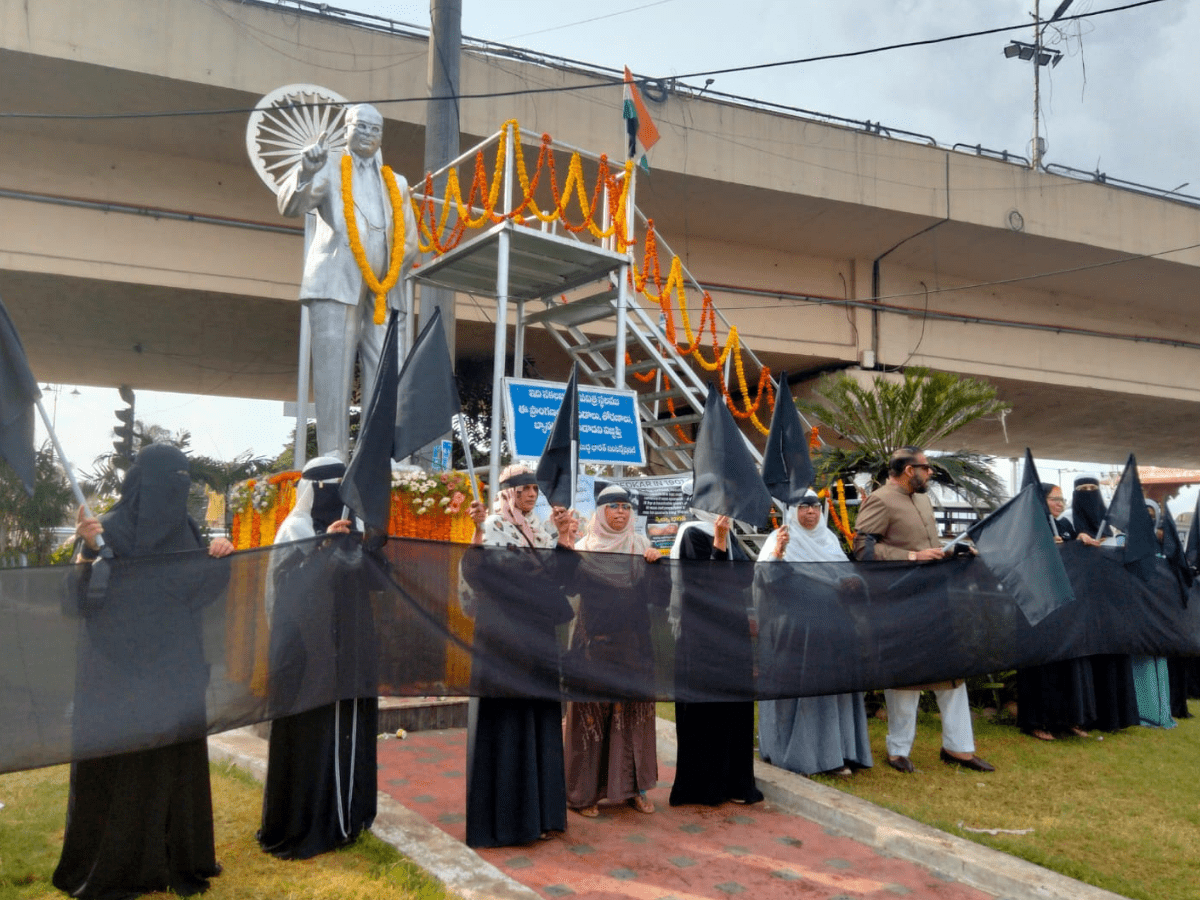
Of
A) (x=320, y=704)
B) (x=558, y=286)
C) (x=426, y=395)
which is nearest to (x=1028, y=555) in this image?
(x=426, y=395)

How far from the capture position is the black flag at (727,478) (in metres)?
5.16

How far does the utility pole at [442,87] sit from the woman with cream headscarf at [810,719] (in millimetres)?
4849

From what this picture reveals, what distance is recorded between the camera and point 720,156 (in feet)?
45.8

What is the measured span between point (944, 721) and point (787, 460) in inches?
80.8

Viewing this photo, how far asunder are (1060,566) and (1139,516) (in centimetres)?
164

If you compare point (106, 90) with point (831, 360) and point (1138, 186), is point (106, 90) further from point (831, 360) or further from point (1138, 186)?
point (1138, 186)

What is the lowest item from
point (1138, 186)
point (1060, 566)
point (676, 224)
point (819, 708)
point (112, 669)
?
point (819, 708)

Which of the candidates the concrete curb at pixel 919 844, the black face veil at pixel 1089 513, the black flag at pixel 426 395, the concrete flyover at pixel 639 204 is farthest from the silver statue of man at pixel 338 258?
the black face veil at pixel 1089 513

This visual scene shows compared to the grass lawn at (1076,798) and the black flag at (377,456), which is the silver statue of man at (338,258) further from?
the grass lawn at (1076,798)

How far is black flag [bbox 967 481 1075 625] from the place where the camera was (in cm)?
577

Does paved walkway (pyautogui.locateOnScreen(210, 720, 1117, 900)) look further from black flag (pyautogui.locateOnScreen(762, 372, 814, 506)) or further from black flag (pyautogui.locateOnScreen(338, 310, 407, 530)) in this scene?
black flag (pyautogui.locateOnScreen(762, 372, 814, 506))

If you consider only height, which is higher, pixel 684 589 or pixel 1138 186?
pixel 1138 186

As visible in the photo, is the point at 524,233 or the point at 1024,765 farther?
the point at 524,233

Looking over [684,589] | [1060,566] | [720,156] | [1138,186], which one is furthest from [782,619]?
[1138,186]
